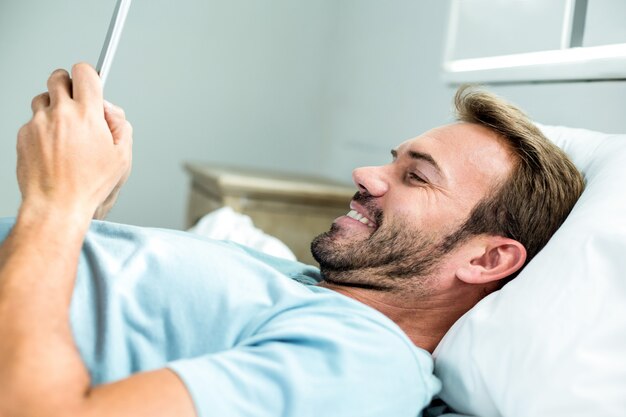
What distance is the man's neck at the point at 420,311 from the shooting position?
1.09 meters

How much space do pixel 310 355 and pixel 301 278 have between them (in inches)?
15.2

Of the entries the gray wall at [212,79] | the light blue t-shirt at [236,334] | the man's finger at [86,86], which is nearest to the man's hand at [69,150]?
the man's finger at [86,86]

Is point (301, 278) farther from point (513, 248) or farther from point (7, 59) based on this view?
point (7, 59)

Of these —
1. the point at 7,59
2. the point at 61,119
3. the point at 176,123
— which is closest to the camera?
the point at 61,119

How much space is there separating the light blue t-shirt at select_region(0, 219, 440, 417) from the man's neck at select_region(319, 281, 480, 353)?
7.1 inches

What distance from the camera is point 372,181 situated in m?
1.16

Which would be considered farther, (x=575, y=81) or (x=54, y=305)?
(x=575, y=81)

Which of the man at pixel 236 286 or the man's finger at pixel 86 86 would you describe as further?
the man's finger at pixel 86 86

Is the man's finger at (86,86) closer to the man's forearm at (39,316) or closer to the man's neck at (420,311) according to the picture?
the man's forearm at (39,316)

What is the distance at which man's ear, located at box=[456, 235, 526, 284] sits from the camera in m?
1.06

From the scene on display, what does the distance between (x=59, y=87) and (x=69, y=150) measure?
0.10 metres

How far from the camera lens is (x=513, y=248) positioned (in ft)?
3.52

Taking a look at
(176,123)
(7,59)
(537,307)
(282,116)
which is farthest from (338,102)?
(537,307)

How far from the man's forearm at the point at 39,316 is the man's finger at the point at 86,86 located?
150 mm
